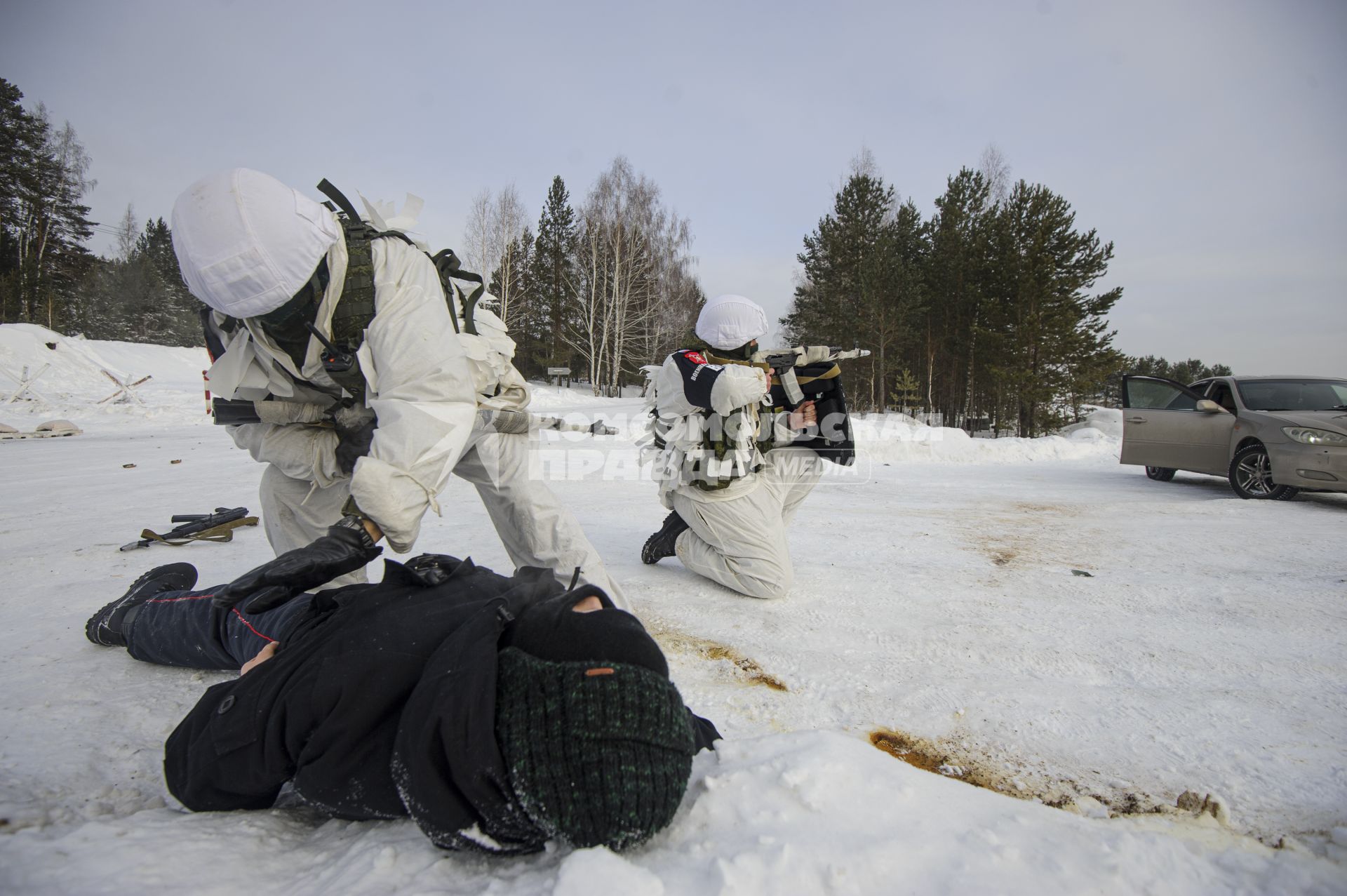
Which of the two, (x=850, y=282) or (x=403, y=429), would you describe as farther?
(x=850, y=282)

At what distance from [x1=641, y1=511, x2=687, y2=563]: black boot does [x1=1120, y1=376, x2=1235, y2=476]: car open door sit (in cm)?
583

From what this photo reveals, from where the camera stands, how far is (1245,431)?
5.55 m

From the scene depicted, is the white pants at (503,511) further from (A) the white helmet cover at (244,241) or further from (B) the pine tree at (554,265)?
(B) the pine tree at (554,265)

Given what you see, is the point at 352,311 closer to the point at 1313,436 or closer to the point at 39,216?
the point at 1313,436

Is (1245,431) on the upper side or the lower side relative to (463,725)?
upper

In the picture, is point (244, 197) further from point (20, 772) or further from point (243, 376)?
point (20, 772)

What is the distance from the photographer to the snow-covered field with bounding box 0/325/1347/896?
3.15ft

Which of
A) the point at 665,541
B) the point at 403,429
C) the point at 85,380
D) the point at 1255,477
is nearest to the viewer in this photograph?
the point at 403,429

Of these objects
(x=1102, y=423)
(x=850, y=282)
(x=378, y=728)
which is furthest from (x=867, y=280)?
(x=378, y=728)

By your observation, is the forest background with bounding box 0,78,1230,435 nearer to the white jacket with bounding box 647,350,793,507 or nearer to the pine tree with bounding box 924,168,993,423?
the pine tree with bounding box 924,168,993,423

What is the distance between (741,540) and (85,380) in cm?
2122

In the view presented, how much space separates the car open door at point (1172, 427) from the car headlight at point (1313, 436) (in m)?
0.73

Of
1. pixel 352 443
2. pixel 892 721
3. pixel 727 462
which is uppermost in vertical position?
pixel 352 443

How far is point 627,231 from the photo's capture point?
24.2 m
